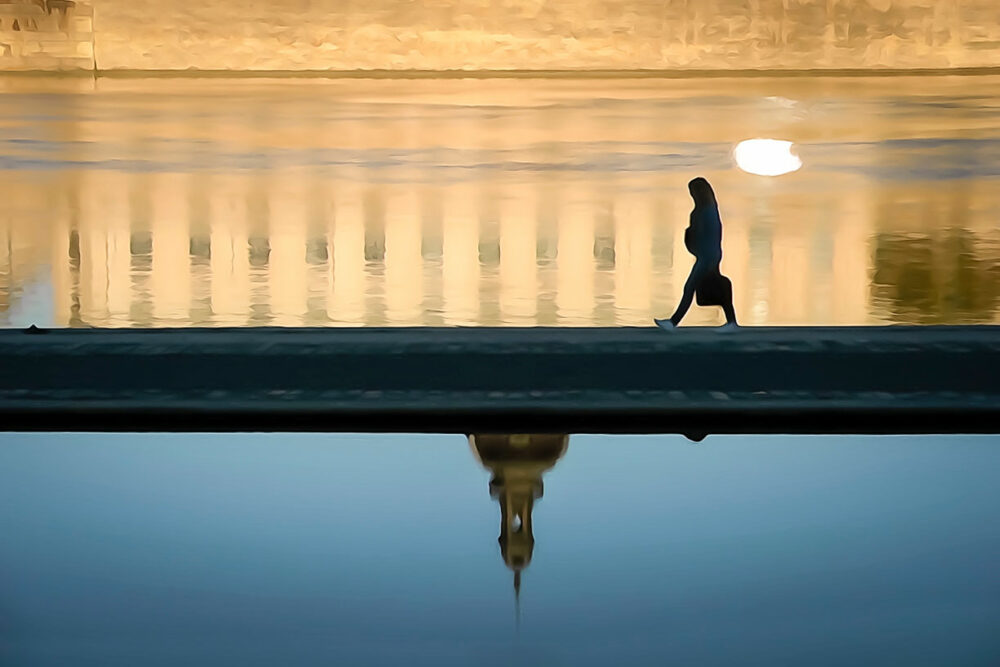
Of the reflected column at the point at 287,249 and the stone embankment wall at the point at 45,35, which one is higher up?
the stone embankment wall at the point at 45,35

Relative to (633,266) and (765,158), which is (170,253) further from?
(765,158)

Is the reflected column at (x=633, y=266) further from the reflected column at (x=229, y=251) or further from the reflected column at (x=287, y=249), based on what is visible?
the reflected column at (x=229, y=251)

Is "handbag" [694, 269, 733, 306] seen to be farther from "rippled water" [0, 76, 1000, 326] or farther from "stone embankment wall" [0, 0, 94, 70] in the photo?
"stone embankment wall" [0, 0, 94, 70]

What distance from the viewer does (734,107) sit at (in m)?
18.0

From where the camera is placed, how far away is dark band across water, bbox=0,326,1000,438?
2.99 metres

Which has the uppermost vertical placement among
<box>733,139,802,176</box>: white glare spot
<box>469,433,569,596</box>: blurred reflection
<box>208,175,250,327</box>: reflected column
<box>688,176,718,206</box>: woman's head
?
<box>733,139,802,176</box>: white glare spot

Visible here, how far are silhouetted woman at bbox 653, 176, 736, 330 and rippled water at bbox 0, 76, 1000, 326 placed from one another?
149 inches

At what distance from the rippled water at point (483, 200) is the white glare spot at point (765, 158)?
49 mm

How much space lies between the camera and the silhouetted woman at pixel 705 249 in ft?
10.4

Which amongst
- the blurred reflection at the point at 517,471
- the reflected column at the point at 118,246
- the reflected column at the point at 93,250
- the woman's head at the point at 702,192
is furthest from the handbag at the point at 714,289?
the reflected column at the point at 93,250

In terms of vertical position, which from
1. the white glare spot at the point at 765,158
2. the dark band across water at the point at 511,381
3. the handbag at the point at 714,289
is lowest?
the dark band across water at the point at 511,381

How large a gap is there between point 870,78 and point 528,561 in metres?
19.6

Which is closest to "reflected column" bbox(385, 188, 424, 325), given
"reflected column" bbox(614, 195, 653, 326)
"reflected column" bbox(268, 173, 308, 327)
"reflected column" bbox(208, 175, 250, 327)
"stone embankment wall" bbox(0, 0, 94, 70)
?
"reflected column" bbox(268, 173, 308, 327)

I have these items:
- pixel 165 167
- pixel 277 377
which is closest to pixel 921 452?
pixel 277 377
